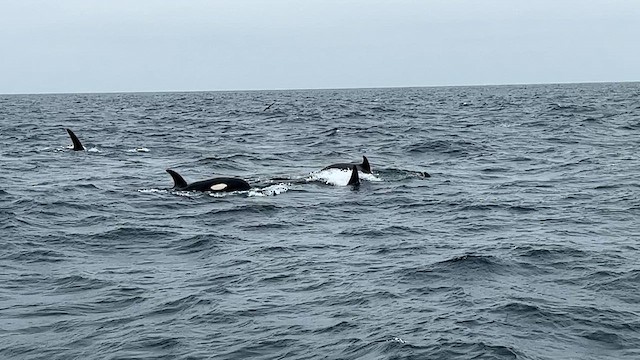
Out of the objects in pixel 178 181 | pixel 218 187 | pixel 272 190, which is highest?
pixel 178 181

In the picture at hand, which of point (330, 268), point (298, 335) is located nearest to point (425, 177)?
point (330, 268)

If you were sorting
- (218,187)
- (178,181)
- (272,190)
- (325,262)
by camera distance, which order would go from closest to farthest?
(325,262), (218,187), (272,190), (178,181)

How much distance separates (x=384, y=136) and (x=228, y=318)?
101 ft

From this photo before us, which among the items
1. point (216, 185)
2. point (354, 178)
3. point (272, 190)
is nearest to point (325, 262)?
point (272, 190)

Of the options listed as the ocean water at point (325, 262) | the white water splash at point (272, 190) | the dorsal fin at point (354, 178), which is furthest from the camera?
the dorsal fin at point (354, 178)

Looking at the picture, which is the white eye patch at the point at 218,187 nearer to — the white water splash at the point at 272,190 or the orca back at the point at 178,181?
the white water splash at the point at 272,190

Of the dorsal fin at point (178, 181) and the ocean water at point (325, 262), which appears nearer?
the ocean water at point (325, 262)

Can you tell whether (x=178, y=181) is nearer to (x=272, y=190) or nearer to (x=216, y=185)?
(x=216, y=185)

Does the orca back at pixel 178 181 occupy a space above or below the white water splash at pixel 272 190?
above

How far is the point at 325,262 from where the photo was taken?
1257 centimetres

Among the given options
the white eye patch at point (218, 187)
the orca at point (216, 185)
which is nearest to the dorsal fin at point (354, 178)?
the orca at point (216, 185)

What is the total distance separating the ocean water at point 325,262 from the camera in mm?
8844

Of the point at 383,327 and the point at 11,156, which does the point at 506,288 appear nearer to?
the point at 383,327

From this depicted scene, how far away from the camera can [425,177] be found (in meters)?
23.8
